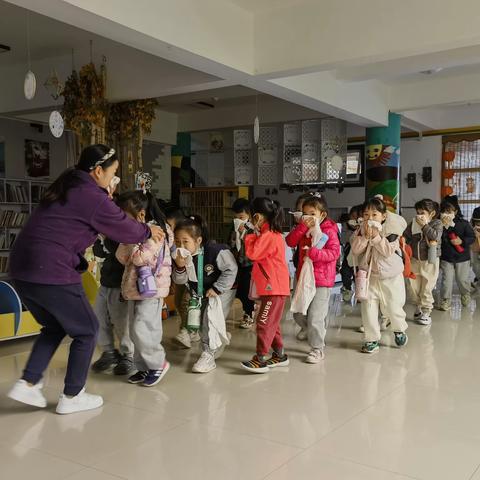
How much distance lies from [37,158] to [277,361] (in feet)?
21.6

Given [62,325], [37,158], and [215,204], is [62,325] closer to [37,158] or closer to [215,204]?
[37,158]

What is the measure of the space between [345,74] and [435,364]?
4.55m

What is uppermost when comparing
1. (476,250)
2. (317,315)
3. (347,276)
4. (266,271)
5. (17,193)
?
(17,193)

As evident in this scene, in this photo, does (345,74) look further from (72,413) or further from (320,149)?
(72,413)

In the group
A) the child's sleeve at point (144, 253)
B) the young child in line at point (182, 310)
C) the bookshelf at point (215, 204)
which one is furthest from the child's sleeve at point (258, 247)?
the bookshelf at point (215, 204)

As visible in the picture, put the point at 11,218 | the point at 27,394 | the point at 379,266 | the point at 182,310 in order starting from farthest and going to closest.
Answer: the point at 11,218 < the point at 182,310 < the point at 379,266 < the point at 27,394

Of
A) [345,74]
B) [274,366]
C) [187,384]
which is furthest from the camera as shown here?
[345,74]

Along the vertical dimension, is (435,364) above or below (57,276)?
below

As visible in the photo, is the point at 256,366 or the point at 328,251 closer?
the point at 256,366

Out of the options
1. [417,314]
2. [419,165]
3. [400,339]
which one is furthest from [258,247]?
[419,165]

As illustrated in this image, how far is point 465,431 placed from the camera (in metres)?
2.89

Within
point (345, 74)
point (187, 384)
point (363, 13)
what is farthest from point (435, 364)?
point (345, 74)

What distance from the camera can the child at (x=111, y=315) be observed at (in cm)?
385

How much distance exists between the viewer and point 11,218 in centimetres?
863
